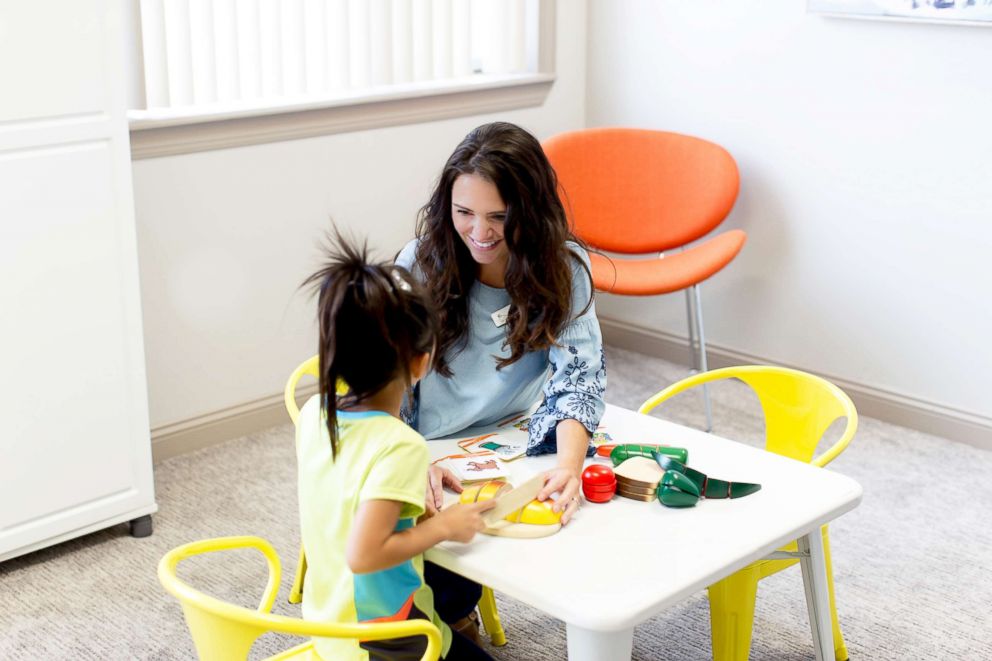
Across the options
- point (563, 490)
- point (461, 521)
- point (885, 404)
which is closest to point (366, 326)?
point (461, 521)

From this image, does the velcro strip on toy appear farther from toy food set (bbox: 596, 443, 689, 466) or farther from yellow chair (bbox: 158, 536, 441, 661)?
yellow chair (bbox: 158, 536, 441, 661)

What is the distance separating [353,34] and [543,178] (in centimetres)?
197

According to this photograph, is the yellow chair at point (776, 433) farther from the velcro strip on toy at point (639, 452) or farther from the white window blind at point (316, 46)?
the white window blind at point (316, 46)

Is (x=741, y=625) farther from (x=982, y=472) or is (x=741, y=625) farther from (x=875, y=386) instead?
(x=875, y=386)

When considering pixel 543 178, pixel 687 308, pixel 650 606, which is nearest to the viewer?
pixel 650 606

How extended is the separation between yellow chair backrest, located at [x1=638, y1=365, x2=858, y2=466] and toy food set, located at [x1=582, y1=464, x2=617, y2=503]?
50cm

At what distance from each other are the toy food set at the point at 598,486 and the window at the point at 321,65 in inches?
77.8

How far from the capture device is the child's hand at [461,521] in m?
1.62

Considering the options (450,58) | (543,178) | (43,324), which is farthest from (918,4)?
(43,324)

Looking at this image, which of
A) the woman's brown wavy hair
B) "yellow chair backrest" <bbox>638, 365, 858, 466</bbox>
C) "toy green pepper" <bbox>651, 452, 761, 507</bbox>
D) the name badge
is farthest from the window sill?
"toy green pepper" <bbox>651, 452, 761, 507</bbox>

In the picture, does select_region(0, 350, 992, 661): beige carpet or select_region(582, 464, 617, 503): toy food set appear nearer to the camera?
select_region(582, 464, 617, 503): toy food set

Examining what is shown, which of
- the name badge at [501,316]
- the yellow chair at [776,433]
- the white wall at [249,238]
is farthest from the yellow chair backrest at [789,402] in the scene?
the white wall at [249,238]

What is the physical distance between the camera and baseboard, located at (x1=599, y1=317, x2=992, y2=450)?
3693mm

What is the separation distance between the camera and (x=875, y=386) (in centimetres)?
390
